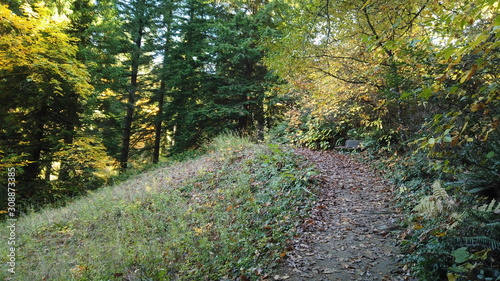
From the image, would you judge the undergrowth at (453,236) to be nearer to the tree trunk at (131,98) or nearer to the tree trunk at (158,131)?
the tree trunk at (158,131)

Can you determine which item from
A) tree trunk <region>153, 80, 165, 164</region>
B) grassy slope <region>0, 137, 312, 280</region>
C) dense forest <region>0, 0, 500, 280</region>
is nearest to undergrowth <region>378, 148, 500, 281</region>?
dense forest <region>0, 0, 500, 280</region>

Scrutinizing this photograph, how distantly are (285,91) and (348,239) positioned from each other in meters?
6.26

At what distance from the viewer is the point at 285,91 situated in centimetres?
968

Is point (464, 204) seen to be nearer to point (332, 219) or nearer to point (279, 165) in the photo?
point (332, 219)

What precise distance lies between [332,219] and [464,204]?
213cm

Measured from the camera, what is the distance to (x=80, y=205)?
898 centimetres

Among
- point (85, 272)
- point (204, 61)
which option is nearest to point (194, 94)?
point (204, 61)

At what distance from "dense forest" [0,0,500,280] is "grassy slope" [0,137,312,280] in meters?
2.31

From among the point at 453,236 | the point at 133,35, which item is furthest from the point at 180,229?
the point at 133,35

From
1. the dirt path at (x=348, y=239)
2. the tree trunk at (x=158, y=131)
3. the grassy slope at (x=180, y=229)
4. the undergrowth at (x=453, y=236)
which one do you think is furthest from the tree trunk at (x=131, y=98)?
the undergrowth at (x=453, y=236)

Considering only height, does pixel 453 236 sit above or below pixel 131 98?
below

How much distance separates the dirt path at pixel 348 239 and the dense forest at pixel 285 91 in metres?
0.39

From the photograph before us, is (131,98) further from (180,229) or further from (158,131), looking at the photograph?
(180,229)

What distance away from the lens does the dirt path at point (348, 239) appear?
12.1 ft
